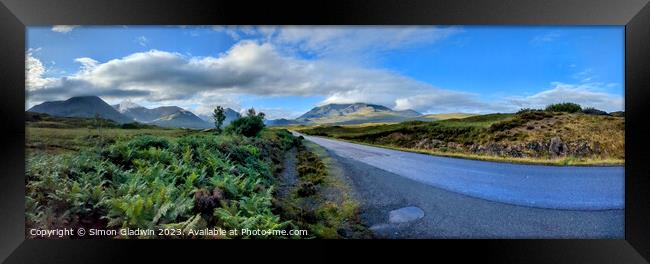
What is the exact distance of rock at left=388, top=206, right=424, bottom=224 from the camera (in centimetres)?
368

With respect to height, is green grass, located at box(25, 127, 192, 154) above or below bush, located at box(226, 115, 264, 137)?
below

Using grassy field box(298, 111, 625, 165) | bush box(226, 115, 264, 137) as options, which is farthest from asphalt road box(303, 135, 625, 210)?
bush box(226, 115, 264, 137)

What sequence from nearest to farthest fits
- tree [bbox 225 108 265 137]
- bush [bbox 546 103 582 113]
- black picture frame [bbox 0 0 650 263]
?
black picture frame [bbox 0 0 650 263] < bush [bbox 546 103 582 113] < tree [bbox 225 108 265 137]

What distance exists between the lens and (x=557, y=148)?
3.70 m

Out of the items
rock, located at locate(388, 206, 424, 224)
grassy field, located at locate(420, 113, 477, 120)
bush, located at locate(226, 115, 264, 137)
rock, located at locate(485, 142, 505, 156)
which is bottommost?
rock, located at locate(388, 206, 424, 224)

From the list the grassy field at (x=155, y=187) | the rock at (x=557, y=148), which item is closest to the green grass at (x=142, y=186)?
the grassy field at (x=155, y=187)

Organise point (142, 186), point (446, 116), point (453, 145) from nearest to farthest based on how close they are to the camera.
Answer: point (142, 186), point (446, 116), point (453, 145)

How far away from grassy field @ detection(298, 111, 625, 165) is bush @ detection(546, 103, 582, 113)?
0.06m

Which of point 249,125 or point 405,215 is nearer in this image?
point 405,215

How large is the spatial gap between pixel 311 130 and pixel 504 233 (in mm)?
3017

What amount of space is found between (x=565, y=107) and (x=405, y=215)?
102 inches

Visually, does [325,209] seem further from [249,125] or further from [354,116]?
[249,125]

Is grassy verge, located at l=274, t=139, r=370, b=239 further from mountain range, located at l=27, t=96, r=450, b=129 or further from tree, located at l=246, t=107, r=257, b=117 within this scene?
tree, located at l=246, t=107, r=257, b=117

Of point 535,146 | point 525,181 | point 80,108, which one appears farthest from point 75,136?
point 535,146
